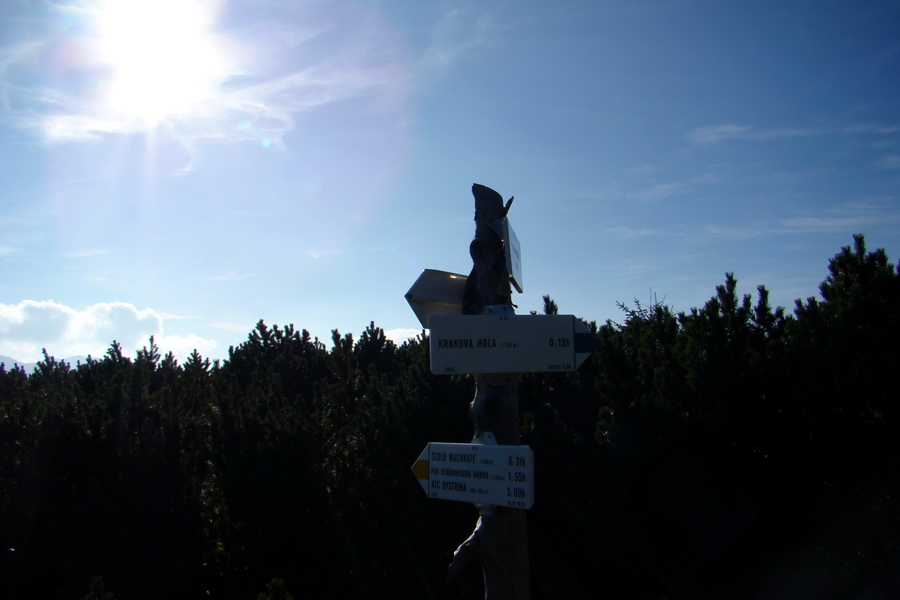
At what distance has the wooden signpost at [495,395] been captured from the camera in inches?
119

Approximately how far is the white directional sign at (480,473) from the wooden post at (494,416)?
0.10 m

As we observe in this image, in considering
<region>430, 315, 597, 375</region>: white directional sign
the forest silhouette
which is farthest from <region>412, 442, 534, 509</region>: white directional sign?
the forest silhouette

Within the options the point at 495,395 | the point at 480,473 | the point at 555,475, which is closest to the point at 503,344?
the point at 495,395

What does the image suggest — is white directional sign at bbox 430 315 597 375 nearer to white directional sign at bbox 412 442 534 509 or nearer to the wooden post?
the wooden post

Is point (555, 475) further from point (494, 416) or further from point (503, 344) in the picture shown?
point (503, 344)

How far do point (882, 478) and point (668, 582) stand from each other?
1762 millimetres

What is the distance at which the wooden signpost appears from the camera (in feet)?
9.95

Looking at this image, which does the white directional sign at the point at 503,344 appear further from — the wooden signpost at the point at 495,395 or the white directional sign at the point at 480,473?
the white directional sign at the point at 480,473

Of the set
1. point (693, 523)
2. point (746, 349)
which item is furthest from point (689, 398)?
point (693, 523)

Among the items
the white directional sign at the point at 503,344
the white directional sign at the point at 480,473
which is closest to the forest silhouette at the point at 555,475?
the white directional sign at the point at 480,473

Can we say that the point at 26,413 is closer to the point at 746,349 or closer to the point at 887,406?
the point at 746,349

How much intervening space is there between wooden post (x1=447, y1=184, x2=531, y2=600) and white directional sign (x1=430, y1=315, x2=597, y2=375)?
11 centimetres

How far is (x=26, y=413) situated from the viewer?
28.9 ft

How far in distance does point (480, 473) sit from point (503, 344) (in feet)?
1.92
